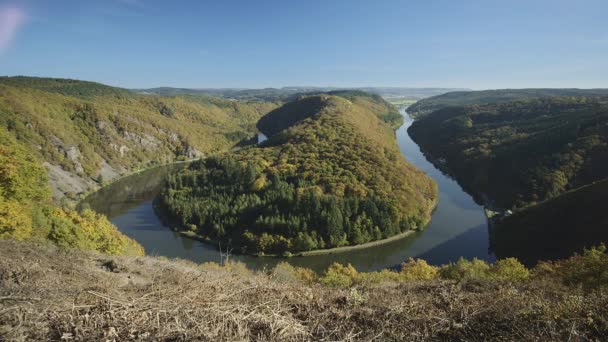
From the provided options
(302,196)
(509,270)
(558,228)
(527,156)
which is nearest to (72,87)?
(302,196)

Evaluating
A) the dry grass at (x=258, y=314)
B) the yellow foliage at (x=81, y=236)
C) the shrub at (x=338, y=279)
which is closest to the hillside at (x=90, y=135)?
the yellow foliage at (x=81, y=236)

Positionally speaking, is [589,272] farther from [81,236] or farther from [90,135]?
[90,135]

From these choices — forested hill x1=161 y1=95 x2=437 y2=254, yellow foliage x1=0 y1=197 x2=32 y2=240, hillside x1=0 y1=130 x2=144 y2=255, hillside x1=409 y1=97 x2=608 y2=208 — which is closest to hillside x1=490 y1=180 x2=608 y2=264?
forested hill x1=161 y1=95 x2=437 y2=254

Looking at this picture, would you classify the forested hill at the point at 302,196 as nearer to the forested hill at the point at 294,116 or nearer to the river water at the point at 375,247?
the river water at the point at 375,247

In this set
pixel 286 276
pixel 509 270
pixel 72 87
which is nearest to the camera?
pixel 286 276

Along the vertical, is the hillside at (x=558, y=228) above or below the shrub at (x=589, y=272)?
below

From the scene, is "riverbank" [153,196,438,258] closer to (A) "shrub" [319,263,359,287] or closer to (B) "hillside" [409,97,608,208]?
(A) "shrub" [319,263,359,287]
